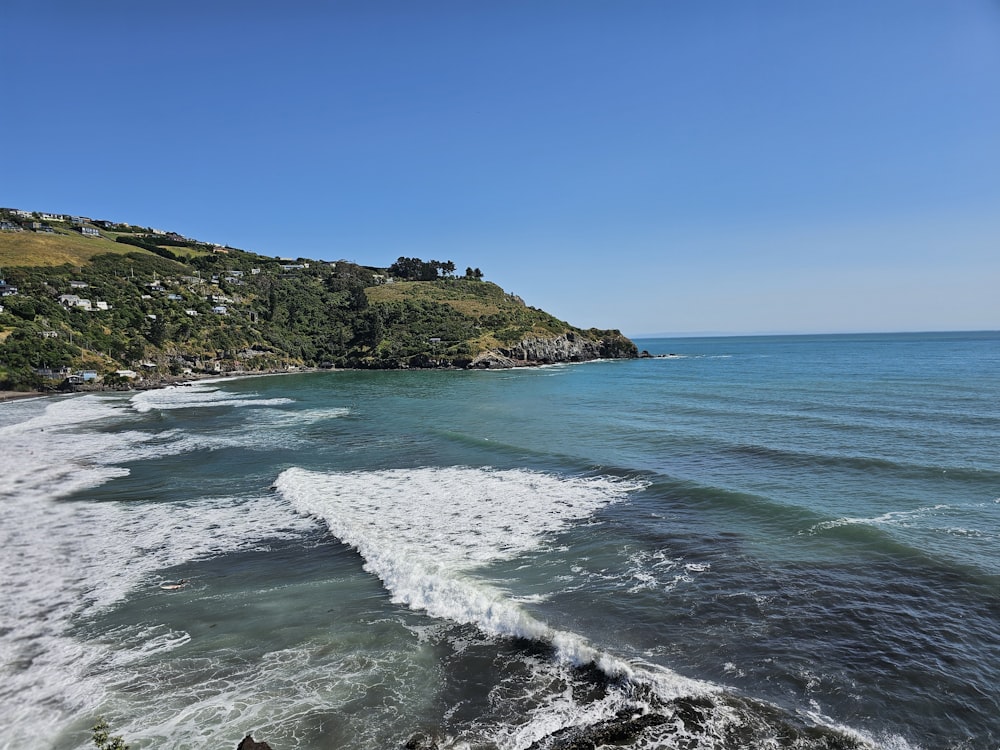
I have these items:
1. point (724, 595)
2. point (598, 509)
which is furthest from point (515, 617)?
point (598, 509)

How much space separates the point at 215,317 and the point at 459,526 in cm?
10301

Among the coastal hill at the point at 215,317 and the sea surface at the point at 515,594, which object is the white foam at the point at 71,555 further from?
the coastal hill at the point at 215,317

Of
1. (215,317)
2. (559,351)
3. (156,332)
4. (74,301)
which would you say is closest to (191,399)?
(156,332)

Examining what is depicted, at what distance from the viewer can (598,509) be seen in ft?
68.5

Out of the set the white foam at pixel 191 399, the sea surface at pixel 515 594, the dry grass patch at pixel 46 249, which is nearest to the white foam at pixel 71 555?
the sea surface at pixel 515 594

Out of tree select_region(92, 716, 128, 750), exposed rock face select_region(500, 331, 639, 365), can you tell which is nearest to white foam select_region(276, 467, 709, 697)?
tree select_region(92, 716, 128, 750)

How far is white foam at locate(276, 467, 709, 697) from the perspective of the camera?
478 inches

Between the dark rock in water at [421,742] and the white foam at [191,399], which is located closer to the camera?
the dark rock in water at [421,742]

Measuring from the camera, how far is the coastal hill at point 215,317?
7812cm

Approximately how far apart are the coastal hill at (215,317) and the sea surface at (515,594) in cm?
5393

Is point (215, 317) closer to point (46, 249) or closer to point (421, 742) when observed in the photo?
point (46, 249)

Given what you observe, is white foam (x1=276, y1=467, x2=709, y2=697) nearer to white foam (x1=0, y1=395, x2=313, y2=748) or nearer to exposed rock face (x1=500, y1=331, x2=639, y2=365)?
white foam (x1=0, y1=395, x2=313, y2=748)

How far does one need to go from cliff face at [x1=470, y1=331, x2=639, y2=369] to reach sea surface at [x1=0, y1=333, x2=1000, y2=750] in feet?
255

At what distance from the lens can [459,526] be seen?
63.4 feet
